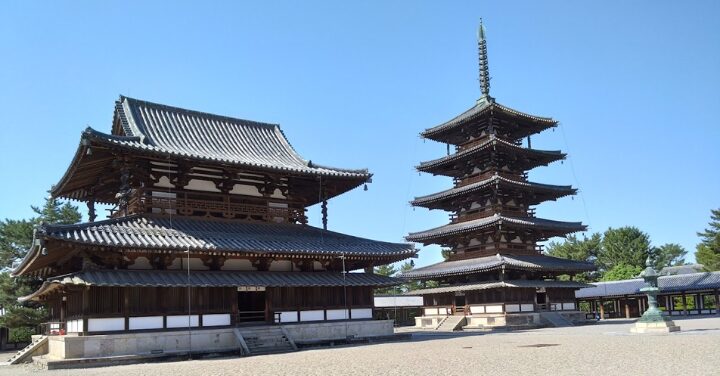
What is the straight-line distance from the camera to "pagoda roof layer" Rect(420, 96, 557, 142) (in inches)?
1969

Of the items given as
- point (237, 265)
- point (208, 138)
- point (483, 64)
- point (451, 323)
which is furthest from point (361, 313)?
point (483, 64)

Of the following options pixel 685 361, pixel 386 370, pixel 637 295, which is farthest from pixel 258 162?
pixel 637 295

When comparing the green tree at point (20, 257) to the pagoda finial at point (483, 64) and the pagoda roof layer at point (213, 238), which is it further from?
the pagoda finial at point (483, 64)

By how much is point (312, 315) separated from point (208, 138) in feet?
35.7

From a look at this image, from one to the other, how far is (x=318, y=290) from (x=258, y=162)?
23.0 feet

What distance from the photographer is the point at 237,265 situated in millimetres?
27438

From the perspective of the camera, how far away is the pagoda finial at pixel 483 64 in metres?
56.0

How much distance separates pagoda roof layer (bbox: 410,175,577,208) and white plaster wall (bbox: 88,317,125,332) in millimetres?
31571

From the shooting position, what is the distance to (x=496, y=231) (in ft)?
156

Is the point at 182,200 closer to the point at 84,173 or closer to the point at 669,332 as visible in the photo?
the point at 84,173

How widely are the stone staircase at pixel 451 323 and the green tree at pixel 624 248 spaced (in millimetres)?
52227

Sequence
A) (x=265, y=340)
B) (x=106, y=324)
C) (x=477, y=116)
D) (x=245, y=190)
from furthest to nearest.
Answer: (x=477, y=116) → (x=245, y=190) → (x=265, y=340) → (x=106, y=324)

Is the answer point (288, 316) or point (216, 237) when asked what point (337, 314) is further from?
point (216, 237)

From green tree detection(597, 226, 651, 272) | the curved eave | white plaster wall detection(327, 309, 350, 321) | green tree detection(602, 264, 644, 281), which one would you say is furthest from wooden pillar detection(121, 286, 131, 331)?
green tree detection(597, 226, 651, 272)
